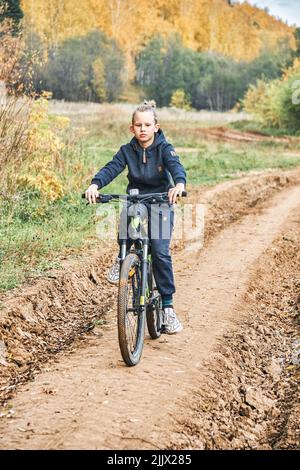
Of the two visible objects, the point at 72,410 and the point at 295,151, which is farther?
the point at 295,151

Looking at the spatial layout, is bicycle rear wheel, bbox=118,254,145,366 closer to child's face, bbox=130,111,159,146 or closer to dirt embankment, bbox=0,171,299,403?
dirt embankment, bbox=0,171,299,403

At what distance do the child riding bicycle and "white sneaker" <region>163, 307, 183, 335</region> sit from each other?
1.15 ft

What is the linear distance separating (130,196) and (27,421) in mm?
1893

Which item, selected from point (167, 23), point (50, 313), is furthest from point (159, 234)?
point (167, 23)

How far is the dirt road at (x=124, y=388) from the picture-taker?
3791 millimetres

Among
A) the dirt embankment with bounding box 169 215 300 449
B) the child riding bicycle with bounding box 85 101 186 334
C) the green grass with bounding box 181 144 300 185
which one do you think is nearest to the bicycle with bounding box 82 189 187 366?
the child riding bicycle with bounding box 85 101 186 334

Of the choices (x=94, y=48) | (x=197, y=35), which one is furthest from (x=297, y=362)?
(x=197, y=35)

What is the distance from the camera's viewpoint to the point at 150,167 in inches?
209

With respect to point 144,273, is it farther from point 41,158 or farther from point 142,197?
point 41,158

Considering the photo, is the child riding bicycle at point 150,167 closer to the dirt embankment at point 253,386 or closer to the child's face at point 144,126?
the child's face at point 144,126

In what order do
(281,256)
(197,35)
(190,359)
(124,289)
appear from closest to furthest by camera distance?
(124,289), (190,359), (281,256), (197,35)

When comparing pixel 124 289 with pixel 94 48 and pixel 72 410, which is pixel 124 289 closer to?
pixel 72 410

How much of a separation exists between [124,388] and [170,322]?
135 cm

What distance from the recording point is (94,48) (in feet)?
204
